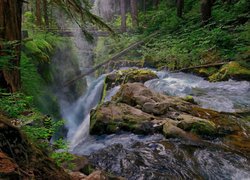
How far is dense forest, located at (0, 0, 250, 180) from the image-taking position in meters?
2.81

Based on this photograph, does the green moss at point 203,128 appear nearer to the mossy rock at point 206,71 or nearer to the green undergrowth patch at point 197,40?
the mossy rock at point 206,71

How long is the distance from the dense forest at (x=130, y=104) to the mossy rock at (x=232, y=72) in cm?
4

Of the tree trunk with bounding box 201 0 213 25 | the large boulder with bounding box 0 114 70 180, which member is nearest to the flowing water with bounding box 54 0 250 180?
the large boulder with bounding box 0 114 70 180

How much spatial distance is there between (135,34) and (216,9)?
7.01 meters

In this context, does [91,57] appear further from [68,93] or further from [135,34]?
[68,93]

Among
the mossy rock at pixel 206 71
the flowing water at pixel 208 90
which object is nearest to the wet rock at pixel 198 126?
the flowing water at pixel 208 90

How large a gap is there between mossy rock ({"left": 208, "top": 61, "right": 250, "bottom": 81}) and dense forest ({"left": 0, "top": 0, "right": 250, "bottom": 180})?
4 centimetres

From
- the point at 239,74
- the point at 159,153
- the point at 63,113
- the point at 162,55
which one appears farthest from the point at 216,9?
the point at 159,153

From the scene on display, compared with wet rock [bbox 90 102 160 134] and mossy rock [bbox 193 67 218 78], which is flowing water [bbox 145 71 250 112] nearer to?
mossy rock [bbox 193 67 218 78]

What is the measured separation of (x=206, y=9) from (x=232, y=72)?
5794mm

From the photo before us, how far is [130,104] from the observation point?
28.6 ft

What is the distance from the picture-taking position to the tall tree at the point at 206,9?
49.6 ft

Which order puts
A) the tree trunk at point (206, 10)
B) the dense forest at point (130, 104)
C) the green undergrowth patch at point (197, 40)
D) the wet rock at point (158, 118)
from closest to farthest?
the dense forest at point (130, 104) → the wet rock at point (158, 118) → the green undergrowth patch at point (197, 40) → the tree trunk at point (206, 10)

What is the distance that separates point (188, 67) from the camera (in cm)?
1324
